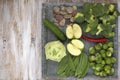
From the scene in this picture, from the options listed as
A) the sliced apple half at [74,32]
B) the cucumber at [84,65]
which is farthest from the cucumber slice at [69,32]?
the cucumber at [84,65]

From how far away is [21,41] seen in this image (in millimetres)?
1885

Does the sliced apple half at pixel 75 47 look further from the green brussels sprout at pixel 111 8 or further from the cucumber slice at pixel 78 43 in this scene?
the green brussels sprout at pixel 111 8

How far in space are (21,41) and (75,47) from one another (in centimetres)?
24

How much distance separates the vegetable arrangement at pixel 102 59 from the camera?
1.83m

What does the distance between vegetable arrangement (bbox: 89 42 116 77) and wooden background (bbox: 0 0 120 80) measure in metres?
0.23

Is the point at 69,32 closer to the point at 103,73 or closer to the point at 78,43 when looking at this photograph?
the point at 78,43

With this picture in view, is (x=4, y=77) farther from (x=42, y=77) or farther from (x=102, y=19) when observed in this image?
(x=102, y=19)

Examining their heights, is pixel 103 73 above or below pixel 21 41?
below

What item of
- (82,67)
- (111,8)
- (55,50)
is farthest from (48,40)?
(111,8)

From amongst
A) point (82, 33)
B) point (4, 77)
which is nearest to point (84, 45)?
point (82, 33)

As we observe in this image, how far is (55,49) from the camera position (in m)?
1.83

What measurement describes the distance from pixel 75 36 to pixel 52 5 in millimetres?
172

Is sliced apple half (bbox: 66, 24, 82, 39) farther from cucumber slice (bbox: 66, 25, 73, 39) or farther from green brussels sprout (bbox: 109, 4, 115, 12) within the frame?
green brussels sprout (bbox: 109, 4, 115, 12)

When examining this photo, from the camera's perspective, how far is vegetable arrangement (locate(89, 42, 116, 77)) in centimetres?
183
